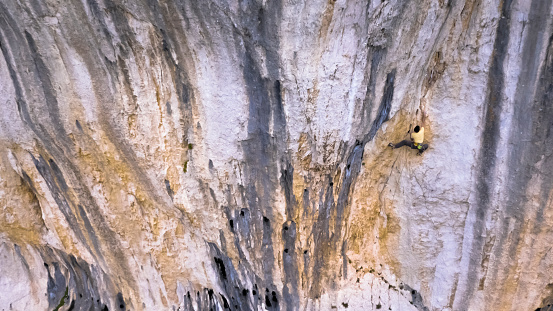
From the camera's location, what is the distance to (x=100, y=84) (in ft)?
12.3

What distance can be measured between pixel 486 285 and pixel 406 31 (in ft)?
11.8

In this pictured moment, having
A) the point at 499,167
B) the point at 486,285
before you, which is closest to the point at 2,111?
the point at 499,167

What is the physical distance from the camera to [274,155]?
4113 millimetres

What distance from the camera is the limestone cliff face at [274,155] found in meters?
3.50

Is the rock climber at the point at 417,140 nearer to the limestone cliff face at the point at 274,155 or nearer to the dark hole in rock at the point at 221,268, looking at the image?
the limestone cliff face at the point at 274,155

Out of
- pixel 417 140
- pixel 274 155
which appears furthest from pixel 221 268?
pixel 417 140

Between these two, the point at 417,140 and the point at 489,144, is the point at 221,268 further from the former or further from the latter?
the point at 489,144

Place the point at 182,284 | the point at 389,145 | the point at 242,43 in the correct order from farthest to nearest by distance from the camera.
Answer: the point at 182,284 < the point at 389,145 < the point at 242,43

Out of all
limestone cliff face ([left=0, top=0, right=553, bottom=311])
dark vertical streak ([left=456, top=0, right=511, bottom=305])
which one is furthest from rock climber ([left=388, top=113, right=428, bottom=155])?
dark vertical streak ([left=456, top=0, right=511, bottom=305])

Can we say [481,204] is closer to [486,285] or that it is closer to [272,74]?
[486,285]

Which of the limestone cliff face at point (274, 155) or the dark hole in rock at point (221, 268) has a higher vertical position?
the limestone cliff face at point (274, 155)

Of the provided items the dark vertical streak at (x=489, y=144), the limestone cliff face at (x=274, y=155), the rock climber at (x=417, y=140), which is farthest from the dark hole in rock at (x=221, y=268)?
the dark vertical streak at (x=489, y=144)

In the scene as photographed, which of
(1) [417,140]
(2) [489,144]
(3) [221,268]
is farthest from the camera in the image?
(3) [221,268]

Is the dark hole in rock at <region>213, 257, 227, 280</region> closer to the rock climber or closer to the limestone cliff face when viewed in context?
the limestone cliff face
